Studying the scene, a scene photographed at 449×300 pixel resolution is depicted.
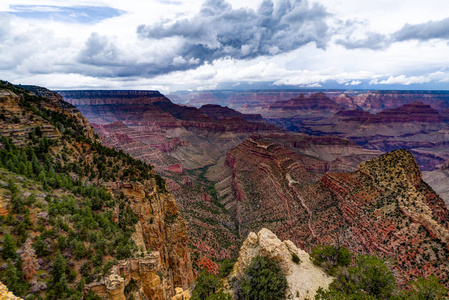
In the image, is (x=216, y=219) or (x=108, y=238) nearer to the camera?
(x=108, y=238)

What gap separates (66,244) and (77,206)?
5408 millimetres

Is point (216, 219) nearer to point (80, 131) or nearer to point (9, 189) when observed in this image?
point (80, 131)

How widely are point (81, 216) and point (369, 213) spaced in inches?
1954

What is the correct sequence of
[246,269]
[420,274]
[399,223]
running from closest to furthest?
[246,269] < [420,274] < [399,223]

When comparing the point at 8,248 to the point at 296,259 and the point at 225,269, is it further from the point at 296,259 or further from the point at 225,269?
the point at 296,259

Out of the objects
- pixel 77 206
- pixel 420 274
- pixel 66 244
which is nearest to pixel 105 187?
pixel 77 206

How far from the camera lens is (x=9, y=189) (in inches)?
766

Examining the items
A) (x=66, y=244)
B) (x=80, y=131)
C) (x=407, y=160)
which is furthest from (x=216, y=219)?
(x=66, y=244)

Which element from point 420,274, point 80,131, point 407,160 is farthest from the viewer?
point 407,160

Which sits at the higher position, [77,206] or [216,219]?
[77,206]

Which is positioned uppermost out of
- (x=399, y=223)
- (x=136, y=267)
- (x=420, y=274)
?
(x=136, y=267)

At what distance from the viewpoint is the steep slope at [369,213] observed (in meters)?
33.6

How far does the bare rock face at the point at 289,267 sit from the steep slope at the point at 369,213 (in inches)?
609

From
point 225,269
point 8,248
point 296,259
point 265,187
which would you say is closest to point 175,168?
point 265,187
